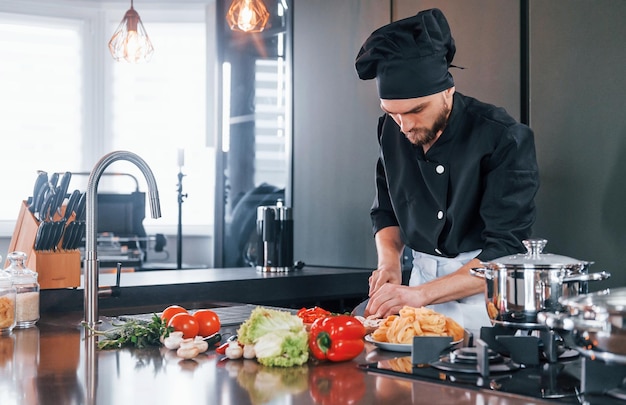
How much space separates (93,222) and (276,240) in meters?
1.58

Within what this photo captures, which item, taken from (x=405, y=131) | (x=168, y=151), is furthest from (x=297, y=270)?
(x=168, y=151)

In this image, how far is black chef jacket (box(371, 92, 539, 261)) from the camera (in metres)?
2.29

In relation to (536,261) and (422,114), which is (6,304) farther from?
(536,261)

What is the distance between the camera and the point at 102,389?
1.36 metres

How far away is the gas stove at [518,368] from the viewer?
4.05ft

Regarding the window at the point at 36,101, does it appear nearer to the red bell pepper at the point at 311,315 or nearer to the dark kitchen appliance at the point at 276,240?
the dark kitchen appliance at the point at 276,240

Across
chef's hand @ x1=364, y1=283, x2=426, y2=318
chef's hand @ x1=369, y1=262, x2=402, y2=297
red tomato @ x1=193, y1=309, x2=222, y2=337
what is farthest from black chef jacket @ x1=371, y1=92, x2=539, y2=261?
red tomato @ x1=193, y1=309, x2=222, y2=337

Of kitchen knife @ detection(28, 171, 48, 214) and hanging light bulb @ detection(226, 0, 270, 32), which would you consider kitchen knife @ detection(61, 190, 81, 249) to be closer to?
kitchen knife @ detection(28, 171, 48, 214)

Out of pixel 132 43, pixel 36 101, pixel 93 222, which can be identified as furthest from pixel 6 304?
pixel 36 101

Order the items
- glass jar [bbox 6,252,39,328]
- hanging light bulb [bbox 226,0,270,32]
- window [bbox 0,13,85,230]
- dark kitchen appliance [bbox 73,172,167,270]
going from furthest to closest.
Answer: window [bbox 0,13,85,230]
dark kitchen appliance [bbox 73,172,167,270]
hanging light bulb [bbox 226,0,270,32]
glass jar [bbox 6,252,39,328]

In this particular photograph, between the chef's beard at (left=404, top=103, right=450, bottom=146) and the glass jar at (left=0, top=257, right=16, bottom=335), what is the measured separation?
119cm

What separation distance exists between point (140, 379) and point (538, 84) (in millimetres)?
2009

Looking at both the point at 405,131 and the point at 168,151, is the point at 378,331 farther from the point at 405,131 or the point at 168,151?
the point at 168,151

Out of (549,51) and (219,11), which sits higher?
(219,11)
